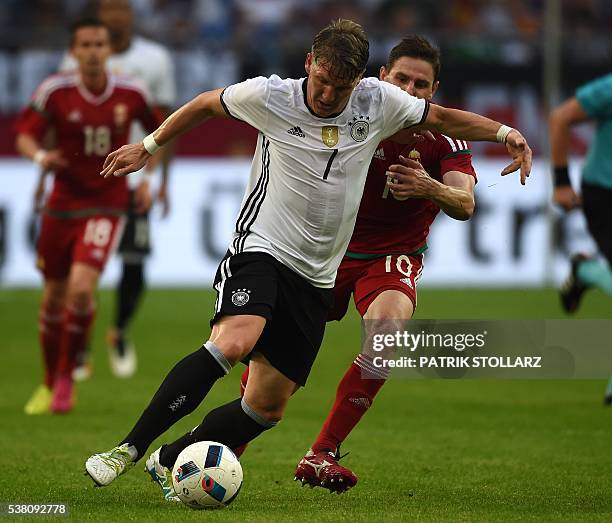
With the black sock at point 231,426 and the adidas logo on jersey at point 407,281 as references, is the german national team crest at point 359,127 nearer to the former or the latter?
the adidas logo on jersey at point 407,281

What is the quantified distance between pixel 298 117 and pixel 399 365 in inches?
60.6

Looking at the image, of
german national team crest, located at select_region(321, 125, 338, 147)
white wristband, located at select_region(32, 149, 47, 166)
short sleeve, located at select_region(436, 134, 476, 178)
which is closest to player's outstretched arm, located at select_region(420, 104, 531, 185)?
german national team crest, located at select_region(321, 125, 338, 147)

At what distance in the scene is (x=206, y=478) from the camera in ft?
17.6

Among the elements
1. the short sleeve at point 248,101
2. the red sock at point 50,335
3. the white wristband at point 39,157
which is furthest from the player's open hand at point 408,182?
the red sock at point 50,335

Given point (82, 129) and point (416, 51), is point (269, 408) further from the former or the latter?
point (82, 129)

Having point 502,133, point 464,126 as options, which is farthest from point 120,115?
point 502,133

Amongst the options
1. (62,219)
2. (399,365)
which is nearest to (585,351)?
(399,365)

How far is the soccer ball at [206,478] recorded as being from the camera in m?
5.37

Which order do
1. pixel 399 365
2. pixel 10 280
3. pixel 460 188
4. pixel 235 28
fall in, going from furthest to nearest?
pixel 235 28 → pixel 10 280 → pixel 399 365 → pixel 460 188

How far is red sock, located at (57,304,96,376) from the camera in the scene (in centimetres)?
905

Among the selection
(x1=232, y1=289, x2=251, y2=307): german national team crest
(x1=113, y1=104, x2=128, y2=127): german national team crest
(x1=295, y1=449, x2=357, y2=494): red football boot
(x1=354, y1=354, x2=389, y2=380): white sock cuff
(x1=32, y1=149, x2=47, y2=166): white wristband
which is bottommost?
(x1=295, y1=449, x2=357, y2=494): red football boot

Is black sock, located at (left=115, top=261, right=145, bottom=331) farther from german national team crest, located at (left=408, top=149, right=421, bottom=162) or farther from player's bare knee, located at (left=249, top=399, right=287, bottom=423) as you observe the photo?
player's bare knee, located at (left=249, top=399, right=287, bottom=423)

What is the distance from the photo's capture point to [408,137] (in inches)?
246

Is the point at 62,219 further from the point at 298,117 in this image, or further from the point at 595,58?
the point at 595,58
